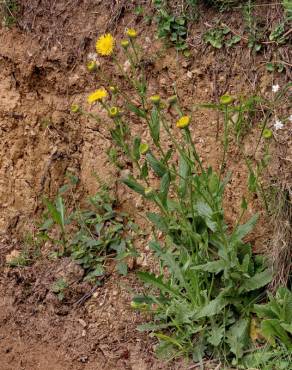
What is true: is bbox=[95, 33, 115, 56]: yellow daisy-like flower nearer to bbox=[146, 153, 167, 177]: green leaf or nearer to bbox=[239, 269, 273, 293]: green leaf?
bbox=[146, 153, 167, 177]: green leaf

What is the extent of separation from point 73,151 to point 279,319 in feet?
6.20

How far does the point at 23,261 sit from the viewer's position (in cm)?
441

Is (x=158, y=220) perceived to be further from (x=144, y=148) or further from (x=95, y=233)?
(x=95, y=233)

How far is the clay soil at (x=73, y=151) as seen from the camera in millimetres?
3844

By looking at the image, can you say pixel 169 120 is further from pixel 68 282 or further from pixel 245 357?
pixel 245 357

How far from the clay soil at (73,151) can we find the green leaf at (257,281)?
21 centimetres

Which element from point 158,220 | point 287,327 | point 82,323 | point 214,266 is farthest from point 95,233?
point 287,327

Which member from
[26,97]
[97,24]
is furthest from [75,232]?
[97,24]

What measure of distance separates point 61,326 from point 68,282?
0.27 metres

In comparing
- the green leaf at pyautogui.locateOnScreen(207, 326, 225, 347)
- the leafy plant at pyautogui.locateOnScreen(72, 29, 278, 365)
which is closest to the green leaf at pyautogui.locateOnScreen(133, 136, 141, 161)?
the leafy plant at pyautogui.locateOnScreen(72, 29, 278, 365)

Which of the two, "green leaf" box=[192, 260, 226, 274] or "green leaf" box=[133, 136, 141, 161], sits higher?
"green leaf" box=[133, 136, 141, 161]

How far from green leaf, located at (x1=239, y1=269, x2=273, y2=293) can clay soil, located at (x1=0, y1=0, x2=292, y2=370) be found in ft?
0.69

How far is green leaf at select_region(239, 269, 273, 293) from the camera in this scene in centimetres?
342

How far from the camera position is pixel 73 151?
464cm
